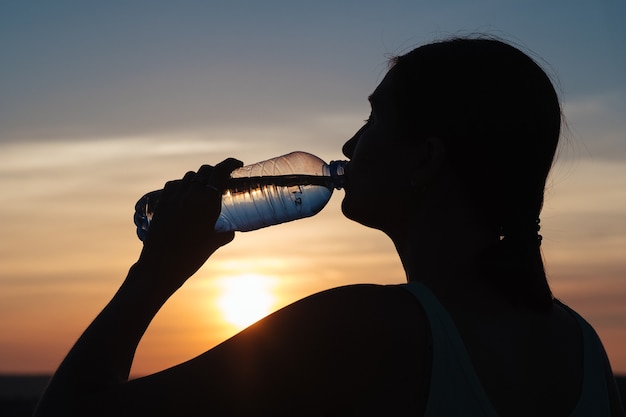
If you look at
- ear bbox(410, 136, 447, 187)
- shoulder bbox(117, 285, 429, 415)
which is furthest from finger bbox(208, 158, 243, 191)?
shoulder bbox(117, 285, 429, 415)

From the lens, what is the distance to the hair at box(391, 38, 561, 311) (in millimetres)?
2209

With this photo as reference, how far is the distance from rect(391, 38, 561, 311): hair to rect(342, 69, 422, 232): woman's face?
0.20 feet

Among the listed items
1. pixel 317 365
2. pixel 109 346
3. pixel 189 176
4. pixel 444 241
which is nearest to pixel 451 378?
pixel 317 365

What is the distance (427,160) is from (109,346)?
2.93 ft

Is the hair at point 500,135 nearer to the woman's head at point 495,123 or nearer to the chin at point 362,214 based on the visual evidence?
the woman's head at point 495,123

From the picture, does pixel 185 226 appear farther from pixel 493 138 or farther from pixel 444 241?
pixel 493 138

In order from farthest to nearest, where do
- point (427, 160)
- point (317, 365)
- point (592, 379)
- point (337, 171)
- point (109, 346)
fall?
point (337, 171) → point (427, 160) → point (592, 379) → point (109, 346) → point (317, 365)

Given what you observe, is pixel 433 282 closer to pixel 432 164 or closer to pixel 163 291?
pixel 432 164

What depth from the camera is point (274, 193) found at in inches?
177

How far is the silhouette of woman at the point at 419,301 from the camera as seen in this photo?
186 cm

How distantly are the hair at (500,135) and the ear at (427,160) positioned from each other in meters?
0.02

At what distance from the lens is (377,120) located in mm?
2457

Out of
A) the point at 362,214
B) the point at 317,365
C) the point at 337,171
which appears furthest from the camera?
the point at 337,171

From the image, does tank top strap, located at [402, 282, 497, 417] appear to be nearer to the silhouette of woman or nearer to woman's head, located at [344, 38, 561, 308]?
the silhouette of woman
